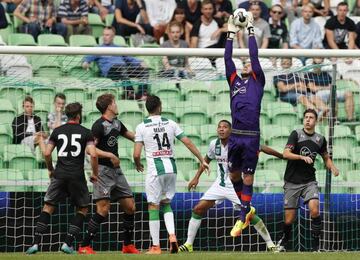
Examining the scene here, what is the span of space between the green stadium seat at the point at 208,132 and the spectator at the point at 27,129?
260cm

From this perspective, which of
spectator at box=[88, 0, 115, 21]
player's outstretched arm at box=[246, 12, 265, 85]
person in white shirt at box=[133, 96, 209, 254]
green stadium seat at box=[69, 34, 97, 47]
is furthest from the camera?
spectator at box=[88, 0, 115, 21]

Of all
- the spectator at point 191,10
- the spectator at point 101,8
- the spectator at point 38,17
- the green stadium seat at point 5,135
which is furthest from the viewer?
the spectator at point 101,8

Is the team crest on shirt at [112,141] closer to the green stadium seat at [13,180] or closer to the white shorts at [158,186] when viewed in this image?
the white shorts at [158,186]

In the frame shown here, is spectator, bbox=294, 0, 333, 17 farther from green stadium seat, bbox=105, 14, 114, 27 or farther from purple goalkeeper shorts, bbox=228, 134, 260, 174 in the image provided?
purple goalkeeper shorts, bbox=228, 134, 260, 174

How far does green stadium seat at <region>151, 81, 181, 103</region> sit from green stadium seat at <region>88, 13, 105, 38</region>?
13.1 feet

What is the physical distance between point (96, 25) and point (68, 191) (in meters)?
7.14

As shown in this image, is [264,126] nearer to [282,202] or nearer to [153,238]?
[282,202]

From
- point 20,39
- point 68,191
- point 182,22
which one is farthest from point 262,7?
point 68,191

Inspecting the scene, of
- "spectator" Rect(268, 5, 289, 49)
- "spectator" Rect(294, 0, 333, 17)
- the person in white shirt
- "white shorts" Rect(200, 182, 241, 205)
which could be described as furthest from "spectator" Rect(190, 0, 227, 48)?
the person in white shirt

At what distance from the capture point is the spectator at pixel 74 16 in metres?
22.6

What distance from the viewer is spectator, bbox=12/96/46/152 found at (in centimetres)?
1831

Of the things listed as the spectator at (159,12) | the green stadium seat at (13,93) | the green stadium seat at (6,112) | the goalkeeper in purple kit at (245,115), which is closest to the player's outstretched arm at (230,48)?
the goalkeeper in purple kit at (245,115)

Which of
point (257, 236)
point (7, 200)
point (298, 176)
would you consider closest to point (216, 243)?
point (257, 236)

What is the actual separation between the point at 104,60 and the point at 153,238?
4.03 metres
